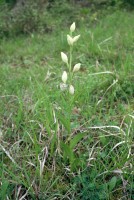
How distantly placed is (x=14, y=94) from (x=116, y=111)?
93 centimetres

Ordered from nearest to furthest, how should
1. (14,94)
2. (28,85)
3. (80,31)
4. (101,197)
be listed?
(101,197) < (14,94) < (28,85) < (80,31)

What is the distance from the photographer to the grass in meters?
2.27

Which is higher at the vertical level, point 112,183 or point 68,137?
point 68,137

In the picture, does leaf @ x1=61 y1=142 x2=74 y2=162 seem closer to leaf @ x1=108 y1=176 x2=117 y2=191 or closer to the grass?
the grass

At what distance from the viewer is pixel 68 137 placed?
246 centimetres

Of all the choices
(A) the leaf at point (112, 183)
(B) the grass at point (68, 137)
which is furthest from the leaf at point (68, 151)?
(A) the leaf at point (112, 183)

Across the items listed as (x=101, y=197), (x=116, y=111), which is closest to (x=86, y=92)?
(x=116, y=111)

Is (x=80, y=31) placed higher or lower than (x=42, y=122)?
lower

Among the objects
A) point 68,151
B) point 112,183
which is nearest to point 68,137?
point 68,151

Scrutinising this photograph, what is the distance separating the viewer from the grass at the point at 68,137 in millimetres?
2270

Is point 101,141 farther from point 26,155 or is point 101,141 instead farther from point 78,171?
point 26,155

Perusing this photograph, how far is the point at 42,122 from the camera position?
2.66 meters

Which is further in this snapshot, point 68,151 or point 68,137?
point 68,137

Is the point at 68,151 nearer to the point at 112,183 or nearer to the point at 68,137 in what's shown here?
the point at 68,137
